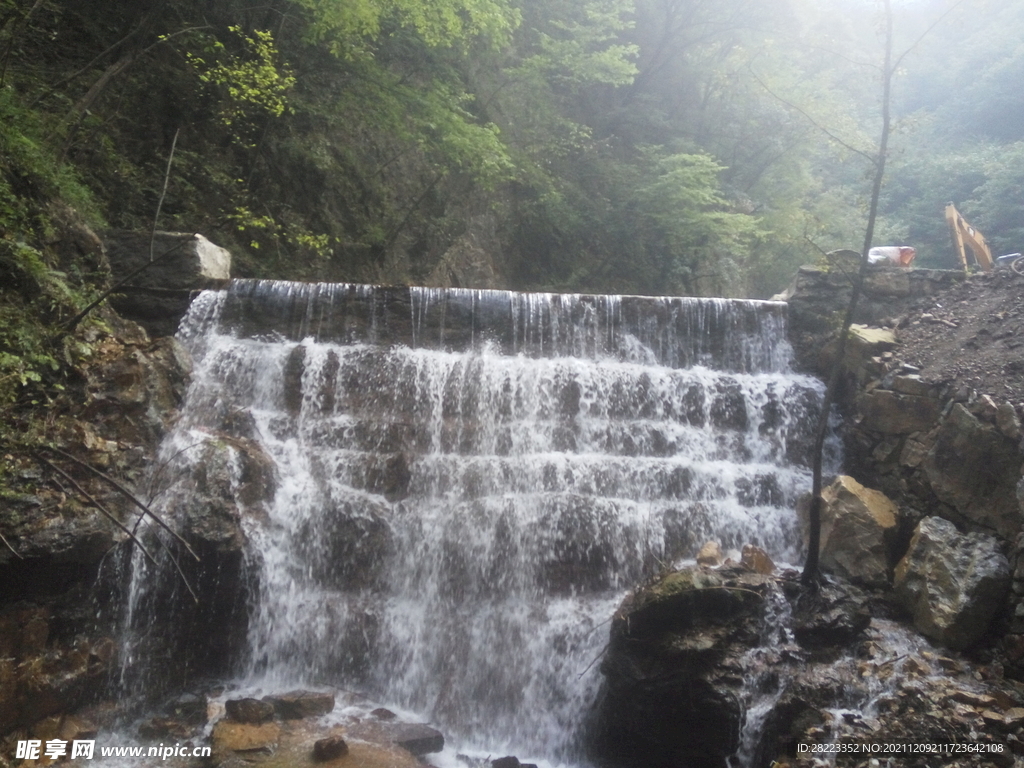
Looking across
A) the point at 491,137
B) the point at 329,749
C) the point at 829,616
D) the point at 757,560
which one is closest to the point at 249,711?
the point at 329,749

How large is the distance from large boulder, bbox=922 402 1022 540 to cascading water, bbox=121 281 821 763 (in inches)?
62.6

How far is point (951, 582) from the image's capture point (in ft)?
20.4

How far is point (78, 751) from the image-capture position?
17.7 ft

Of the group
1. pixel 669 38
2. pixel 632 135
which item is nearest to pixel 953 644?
pixel 632 135

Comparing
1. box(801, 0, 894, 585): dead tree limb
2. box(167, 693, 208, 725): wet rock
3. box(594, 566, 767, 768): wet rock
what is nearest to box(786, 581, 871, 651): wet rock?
box(801, 0, 894, 585): dead tree limb

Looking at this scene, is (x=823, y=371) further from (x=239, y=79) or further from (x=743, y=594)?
(x=239, y=79)

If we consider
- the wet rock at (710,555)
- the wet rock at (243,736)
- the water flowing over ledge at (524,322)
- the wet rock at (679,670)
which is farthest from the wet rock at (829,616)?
the wet rock at (243,736)

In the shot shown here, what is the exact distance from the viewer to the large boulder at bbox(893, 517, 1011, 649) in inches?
236

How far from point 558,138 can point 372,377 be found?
1045cm

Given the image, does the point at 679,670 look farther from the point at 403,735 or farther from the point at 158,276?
the point at 158,276

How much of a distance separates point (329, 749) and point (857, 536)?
19.2 ft

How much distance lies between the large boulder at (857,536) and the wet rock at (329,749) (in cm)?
536

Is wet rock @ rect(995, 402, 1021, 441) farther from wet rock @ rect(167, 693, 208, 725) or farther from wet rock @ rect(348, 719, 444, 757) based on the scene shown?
wet rock @ rect(167, 693, 208, 725)

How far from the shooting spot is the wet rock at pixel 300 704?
6051mm
